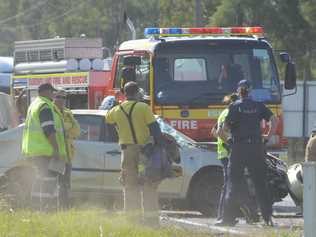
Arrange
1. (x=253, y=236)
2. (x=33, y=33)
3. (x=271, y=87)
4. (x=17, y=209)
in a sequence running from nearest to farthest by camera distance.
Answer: (x=253, y=236) → (x=17, y=209) → (x=271, y=87) → (x=33, y=33)

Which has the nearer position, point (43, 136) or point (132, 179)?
point (132, 179)

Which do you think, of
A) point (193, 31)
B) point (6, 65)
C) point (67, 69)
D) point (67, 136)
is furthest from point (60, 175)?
point (6, 65)

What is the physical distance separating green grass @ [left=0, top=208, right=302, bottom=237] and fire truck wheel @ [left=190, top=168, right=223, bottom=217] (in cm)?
264

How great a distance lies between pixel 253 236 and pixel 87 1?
159 feet

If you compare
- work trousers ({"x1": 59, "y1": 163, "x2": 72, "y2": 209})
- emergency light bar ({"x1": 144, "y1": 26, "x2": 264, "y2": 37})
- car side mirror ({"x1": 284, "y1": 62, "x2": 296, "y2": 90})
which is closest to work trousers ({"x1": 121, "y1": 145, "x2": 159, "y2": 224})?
work trousers ({"x1": 59, "y1": 163, "x2": 72, "y2": 209})

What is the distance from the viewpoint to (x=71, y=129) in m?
12.9

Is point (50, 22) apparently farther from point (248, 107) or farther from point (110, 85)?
point (248, 107)

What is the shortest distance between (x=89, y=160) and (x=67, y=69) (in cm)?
1066

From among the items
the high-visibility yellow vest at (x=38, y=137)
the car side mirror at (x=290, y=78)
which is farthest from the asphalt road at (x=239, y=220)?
the car side mirror at (x=290, y=78)

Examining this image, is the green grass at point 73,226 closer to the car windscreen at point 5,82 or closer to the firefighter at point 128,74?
the firefighter at point 128,74

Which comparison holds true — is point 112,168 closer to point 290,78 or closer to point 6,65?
point 290,78

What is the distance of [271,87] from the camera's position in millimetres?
15852

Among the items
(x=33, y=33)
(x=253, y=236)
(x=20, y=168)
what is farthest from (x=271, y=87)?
(x=33, y=33)

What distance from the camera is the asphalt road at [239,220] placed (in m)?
10.9
